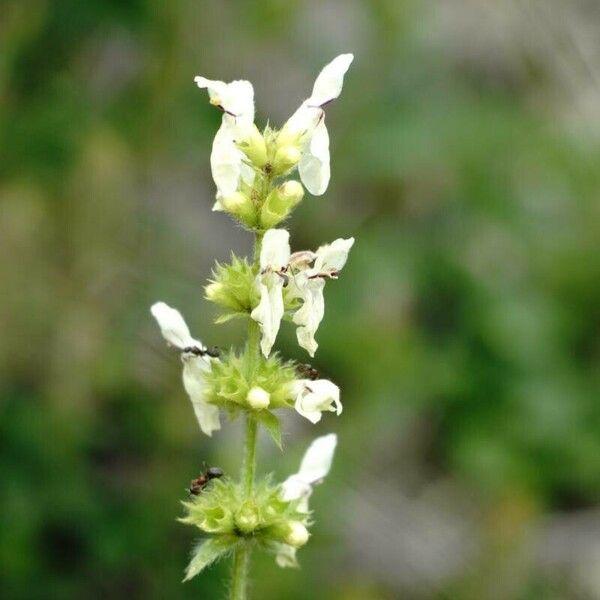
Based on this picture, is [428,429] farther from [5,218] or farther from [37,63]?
[37,63]

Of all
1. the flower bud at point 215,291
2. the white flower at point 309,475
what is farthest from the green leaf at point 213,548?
the flower bud at point 215,291

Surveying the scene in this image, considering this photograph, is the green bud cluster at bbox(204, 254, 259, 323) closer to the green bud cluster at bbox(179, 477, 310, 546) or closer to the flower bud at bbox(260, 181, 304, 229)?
the flower bud at bbox(260, 181, 304, 229)

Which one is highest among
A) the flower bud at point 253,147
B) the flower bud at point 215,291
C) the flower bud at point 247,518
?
the flower bud at point 253,147

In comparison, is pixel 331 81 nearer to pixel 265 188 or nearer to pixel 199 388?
pixel 265 188

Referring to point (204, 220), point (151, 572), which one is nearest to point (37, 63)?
point (151, 572)

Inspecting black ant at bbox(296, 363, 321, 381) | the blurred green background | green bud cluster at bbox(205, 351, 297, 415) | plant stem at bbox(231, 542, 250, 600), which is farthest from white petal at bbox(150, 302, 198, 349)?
the blurred green background

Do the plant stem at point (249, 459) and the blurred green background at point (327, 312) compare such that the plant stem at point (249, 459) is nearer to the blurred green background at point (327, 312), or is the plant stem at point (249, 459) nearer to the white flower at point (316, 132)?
the white flower at point (316, 132)

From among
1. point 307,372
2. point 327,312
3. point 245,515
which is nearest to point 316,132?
point 307,372
